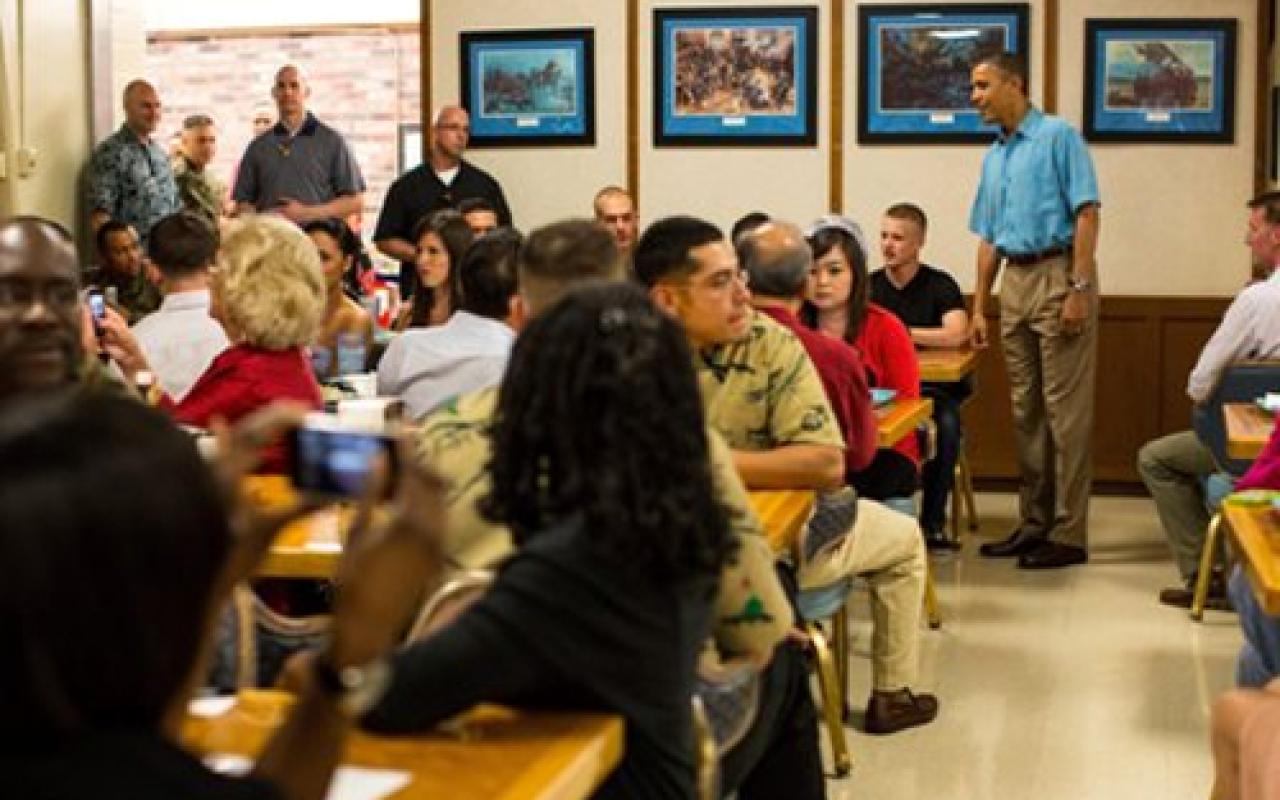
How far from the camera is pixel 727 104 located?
1012 centimetres

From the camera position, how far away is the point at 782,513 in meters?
4.18

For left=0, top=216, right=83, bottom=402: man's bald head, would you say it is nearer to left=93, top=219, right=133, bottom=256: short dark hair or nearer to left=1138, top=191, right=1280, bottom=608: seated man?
left=1138, top=191, right=1280, bottom=608: seated man

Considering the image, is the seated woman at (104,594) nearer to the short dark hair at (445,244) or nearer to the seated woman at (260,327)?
the seated woman at (260,327)

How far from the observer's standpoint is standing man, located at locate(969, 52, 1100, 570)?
26.1 feet

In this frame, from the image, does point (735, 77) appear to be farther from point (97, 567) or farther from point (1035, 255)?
point (97, 567)

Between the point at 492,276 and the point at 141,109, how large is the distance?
5.25 meters

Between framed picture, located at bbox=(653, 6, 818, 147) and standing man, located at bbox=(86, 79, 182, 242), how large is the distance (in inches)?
98.9

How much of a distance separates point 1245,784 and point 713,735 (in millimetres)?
944

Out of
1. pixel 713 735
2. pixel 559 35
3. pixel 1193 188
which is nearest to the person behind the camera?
pixel 713 735

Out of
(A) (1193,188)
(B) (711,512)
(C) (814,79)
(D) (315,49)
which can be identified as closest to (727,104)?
(C) (814,79)

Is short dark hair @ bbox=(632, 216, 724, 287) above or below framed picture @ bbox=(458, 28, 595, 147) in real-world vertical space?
below

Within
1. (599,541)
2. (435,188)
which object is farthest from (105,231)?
(599,541)

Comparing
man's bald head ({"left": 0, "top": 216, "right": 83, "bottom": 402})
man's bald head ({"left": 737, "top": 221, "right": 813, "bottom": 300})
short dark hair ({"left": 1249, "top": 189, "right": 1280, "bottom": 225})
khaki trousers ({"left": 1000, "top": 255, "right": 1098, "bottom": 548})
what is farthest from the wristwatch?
khaki trousers ({"left": 1000, "top": 255, "right": 1098, "bottom": 548})

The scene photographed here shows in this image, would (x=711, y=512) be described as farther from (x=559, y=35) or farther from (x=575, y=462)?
(x=559, y=35)
